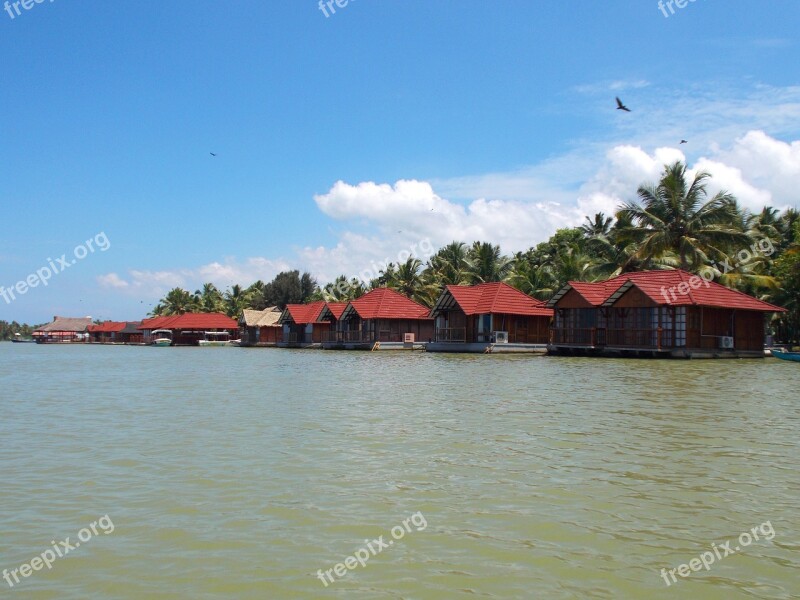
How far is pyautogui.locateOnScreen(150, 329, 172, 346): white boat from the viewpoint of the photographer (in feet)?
316

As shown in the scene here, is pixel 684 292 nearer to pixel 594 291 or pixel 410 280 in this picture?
pixel 594 291

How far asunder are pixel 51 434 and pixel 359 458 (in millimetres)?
6053

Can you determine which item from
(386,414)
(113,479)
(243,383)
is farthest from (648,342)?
(113,479)

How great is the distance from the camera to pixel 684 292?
35.0 metres

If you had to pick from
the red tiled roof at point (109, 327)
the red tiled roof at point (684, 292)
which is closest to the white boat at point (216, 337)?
the red tiled roof at point (109, 327)

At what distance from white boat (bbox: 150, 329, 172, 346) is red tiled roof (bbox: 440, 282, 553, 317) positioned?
5892 centimetres

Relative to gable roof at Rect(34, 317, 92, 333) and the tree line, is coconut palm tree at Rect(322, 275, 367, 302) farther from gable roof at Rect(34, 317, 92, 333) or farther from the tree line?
gable roof at Rect(34, 317, 92, 333)

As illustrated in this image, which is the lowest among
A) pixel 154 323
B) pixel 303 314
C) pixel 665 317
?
pixel 154 323

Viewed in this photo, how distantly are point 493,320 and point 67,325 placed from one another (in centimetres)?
11303

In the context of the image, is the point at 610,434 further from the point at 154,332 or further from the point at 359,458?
the point at 154,332

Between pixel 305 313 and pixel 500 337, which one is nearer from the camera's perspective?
pixel 500 337

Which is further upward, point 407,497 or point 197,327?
point 197,327

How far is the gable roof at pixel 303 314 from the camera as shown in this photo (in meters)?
69.5

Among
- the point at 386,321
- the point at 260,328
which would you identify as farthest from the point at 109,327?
the point at 386,321
